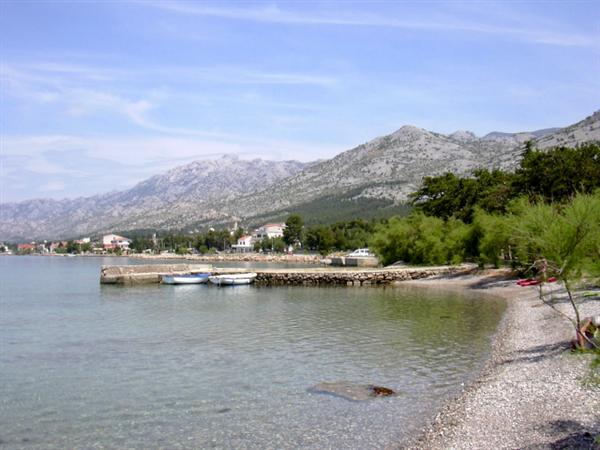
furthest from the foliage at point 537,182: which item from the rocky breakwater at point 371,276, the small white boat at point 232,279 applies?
the small white boat at point 232,279

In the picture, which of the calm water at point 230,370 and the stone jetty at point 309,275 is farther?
the stone jetty at point 309,275

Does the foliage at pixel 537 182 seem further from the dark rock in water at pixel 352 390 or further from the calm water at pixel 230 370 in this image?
the dark rock in water at pixel 352 390

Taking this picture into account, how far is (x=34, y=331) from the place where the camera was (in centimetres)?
3628

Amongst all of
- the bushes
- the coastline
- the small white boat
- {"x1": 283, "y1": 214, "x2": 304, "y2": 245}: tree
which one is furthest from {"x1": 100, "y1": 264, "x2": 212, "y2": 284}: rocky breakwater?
{"x1": 283, "y1": 214, "x2": 304, "y2": 245}: tree

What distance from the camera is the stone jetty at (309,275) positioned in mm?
68750

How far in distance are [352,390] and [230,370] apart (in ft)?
19.1

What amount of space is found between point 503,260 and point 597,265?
53758 millimetres

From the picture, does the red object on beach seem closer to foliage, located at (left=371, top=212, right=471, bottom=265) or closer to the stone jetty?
foliage, located at (left=371, top=212, right=471, bottom=265)

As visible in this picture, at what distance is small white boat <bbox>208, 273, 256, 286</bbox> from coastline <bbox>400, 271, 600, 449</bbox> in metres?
46.7

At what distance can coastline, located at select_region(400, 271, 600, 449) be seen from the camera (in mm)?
13781

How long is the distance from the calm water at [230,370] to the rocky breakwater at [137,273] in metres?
25.2

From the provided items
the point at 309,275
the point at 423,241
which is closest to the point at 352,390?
the point at 309,275

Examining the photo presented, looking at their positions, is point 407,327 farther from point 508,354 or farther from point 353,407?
point 353,407

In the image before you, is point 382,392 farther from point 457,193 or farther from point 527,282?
point 457,193
